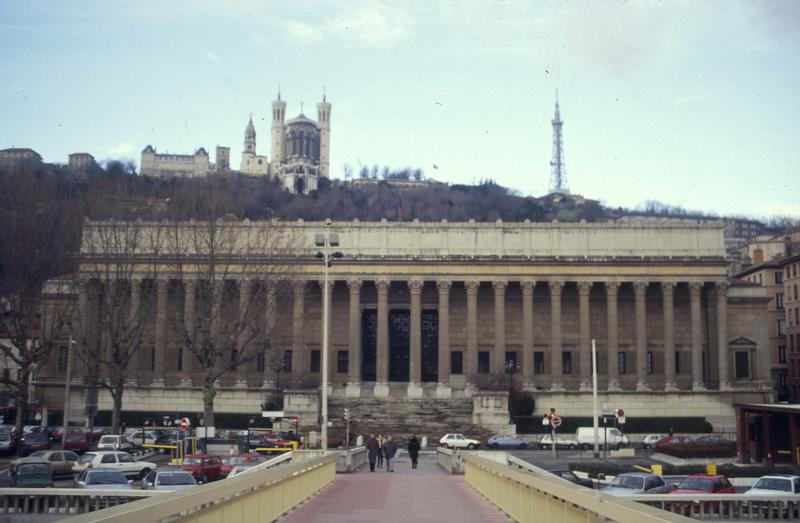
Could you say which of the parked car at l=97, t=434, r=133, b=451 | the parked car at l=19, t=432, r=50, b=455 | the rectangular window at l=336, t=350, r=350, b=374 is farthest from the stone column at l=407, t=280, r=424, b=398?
the parked car at l=19, t=432, r=50, b=455

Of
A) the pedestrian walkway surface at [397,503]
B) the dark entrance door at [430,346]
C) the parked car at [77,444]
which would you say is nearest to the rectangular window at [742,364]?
the dark entrance door at [430,346]

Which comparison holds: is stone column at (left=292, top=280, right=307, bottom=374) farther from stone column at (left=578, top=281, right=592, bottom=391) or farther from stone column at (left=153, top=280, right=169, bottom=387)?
stone column at (left=578, top=281, right=592, bottom=391)

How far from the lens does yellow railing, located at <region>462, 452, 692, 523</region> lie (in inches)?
442

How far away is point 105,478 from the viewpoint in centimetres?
3206

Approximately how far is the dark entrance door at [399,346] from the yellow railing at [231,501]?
198 ft

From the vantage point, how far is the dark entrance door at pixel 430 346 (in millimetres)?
88562

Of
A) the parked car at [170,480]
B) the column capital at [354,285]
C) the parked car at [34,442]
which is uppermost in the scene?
the column capital at [354,285]

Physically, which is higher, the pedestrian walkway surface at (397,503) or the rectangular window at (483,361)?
the rectangular window at (483,361)

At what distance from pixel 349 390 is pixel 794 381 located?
5026 centimetres

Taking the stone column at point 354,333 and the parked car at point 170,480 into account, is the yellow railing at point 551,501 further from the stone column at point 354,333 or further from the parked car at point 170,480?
the stone column at point 354,333

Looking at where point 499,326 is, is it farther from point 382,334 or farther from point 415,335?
point 382,334

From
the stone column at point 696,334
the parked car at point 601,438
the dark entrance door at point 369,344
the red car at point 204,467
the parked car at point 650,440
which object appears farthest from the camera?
the dark entrance door at point 369,344

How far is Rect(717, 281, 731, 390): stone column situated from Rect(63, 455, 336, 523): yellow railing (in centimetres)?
6175

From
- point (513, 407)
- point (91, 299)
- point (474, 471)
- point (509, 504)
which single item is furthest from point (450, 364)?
point (509, 504)
